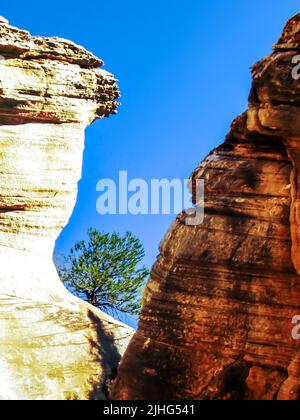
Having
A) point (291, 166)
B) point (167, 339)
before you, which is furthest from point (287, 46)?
point (167, 339)

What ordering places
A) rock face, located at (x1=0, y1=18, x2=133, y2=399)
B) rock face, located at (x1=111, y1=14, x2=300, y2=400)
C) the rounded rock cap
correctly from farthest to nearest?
rock face, located at (x1=0, y1=18, x2=133, y2=399), rock face, located at (x1=111, y1=14, x2=300, y2=400), the rounded rock cap

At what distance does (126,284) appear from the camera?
131ft

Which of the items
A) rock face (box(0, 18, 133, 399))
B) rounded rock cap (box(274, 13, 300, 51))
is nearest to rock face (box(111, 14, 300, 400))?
rounded rock cap (box(274, 13, 300, 51))

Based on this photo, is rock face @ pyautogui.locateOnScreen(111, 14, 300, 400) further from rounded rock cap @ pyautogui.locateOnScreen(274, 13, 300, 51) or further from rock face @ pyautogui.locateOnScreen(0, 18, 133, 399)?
rock face @ pyautogui.locateOnScreen(0, 18, 133, 399)

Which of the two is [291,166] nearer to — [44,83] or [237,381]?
[237,381]

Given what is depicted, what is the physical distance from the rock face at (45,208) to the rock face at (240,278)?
3.53m

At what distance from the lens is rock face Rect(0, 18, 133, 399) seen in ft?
81.0

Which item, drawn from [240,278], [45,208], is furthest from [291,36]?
[45,208]

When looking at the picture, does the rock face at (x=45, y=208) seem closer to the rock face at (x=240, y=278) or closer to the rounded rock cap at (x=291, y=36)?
the rock face at (x=240, y=278)

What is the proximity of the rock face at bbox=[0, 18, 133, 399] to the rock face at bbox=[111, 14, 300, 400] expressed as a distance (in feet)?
11.6

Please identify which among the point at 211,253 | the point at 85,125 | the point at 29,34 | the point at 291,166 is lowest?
the point at 211,253

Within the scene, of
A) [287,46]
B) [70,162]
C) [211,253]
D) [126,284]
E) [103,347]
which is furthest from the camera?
[126,284]

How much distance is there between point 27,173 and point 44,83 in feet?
7.23

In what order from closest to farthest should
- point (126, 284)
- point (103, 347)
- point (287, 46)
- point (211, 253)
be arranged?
point (287, 46)
point (211, 253)
point (103, 347)
point (126, 284)
